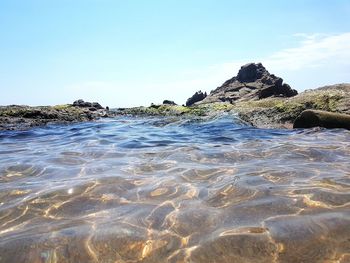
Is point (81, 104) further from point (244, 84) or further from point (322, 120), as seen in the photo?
point (244, 84)

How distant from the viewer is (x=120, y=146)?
8.81 meters

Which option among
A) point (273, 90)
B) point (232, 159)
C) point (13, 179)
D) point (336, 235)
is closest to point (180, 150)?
point (232, 159)

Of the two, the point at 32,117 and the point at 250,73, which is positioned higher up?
the point at 250,73

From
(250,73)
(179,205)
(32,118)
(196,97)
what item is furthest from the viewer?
(250,73)

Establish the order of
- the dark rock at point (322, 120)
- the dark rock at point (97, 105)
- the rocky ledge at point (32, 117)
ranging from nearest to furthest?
1. the dark rock at point (322, 120)
2. the rocky ledge at point (32, 117)
3. the dark rock at point (97, 105)

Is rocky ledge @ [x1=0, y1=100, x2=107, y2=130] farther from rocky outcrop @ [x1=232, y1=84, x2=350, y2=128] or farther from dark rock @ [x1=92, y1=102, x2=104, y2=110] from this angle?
rocky outcrop @ [x1=232, y1=84, x2=350, y2=128]

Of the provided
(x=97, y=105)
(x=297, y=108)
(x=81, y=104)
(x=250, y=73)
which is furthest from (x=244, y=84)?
(x=297, y=108)

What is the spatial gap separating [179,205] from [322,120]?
8355mm

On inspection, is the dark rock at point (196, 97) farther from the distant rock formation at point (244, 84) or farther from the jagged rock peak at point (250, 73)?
the jagged rock peak at point (250, 73)

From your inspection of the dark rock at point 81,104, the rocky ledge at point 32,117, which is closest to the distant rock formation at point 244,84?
the dark rock at point 81,104

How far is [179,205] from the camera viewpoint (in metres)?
4.23

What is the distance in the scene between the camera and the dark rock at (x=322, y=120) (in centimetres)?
1086

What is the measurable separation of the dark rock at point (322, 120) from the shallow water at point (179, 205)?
3536 mm

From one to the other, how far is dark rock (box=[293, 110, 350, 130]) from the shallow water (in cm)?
354
